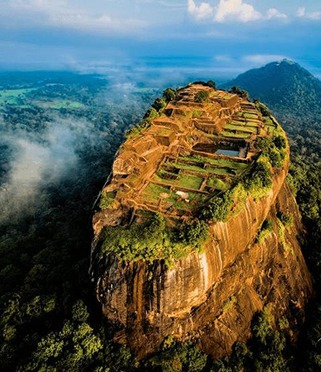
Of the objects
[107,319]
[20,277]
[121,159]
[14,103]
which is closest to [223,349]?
[107,319]

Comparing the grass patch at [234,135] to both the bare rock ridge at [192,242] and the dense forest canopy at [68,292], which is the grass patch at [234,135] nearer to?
the bare rock ridge at [192,242]

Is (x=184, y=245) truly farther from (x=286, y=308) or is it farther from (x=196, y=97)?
(x=196, y=97)

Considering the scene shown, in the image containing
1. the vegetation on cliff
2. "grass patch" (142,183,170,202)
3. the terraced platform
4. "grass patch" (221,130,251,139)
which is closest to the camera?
the vegetation on cliff

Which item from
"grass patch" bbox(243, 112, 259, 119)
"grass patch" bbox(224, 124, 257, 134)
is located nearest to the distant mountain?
"grass patch" bbox(243, 112, 259, 119)

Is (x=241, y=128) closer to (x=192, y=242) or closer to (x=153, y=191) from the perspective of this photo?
(x=153, y=191)

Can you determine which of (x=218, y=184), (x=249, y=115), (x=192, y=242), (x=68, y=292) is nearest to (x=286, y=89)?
(x=249, y=115)

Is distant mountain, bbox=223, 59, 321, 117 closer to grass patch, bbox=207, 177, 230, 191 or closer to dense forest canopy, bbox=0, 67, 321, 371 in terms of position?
dense forest canopy, bbox=0, 67, 321, 371
